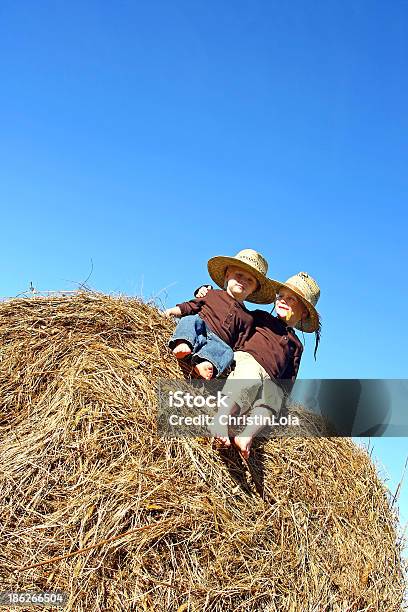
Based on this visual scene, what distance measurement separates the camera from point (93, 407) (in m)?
3.61

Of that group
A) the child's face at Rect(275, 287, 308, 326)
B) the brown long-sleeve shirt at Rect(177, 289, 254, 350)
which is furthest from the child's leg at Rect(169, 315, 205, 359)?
the child's face at Rect(275, 287, 308, 326)

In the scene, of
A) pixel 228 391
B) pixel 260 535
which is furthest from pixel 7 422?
pixel 260 535

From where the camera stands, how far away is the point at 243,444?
3494 mm

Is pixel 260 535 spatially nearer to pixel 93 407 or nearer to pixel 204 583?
pixel 204 583

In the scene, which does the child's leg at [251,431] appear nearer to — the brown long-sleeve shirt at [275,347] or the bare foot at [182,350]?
the brown long-sleeve shirt at [275,347]

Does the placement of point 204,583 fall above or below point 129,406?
below

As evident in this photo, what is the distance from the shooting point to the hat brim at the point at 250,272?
425cm

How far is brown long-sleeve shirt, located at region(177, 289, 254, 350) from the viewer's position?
4012mm

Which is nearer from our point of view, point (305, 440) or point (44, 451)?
point (44, 451)

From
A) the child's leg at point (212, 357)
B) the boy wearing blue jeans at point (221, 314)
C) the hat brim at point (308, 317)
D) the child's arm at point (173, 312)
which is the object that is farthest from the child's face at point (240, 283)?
the child's leg at point (212, 357)

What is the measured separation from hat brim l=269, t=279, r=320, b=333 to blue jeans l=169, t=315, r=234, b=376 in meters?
0.61

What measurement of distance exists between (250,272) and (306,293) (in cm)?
35

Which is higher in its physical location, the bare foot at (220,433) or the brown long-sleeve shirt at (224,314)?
the brown long-sleeve shirt at (224,314)

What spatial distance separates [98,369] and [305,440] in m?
1.23
